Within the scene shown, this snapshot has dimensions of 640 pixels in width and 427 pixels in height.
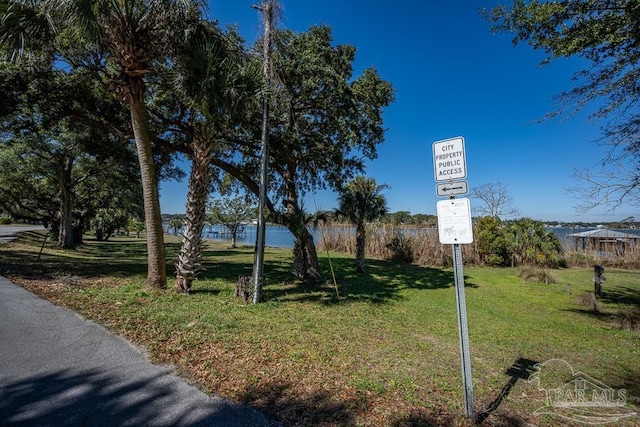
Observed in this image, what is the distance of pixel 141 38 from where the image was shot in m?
6.26

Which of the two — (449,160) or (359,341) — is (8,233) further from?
(449,160)

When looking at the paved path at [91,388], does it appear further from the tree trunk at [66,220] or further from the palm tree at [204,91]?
the tree trunk at [66,220]

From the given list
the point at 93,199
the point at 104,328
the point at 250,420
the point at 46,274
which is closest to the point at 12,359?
the point at 104,328

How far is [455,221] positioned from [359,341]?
112 inches

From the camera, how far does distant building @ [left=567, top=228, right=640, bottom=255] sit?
15.5 meters

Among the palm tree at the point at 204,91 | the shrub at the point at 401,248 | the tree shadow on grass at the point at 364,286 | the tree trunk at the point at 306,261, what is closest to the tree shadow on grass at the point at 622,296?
the tree shadow on grass at the point at 364,286

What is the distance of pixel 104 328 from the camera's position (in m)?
4.34

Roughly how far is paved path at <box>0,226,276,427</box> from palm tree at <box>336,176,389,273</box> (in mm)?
9959

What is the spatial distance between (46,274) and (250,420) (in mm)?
8467

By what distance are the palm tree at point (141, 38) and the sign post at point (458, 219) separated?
→ 5.57 m

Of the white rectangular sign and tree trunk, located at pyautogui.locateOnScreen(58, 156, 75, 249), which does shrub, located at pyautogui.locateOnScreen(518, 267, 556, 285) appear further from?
tree trunk, located at pyautogui.locateOnScreen(58, 156, 75, 249)

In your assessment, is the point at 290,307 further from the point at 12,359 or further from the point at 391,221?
the point at 391,221

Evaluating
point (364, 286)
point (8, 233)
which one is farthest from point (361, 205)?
point (8, 233)

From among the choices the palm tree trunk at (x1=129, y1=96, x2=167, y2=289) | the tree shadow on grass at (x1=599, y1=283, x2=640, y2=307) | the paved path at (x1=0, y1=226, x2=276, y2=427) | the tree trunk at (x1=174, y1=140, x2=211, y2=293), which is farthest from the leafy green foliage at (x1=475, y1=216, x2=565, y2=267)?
the paved path at (x1=0, y1=226, x2=276, y2=427)
